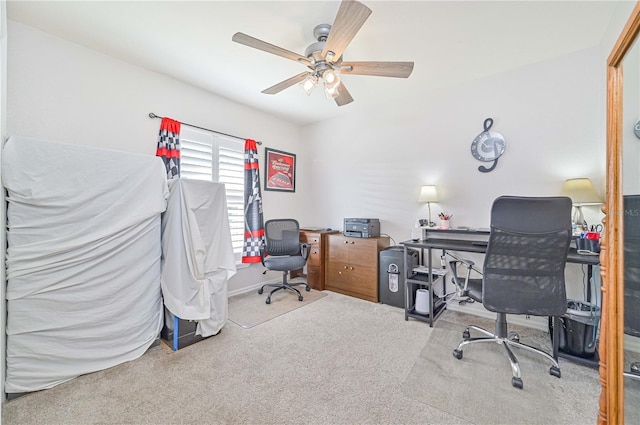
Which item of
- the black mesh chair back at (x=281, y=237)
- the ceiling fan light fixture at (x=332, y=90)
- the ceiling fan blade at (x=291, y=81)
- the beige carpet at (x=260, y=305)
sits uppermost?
the ceiling fan blade at (x=291, y=81)

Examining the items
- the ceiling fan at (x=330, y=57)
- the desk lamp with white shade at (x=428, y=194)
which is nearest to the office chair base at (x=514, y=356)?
the desk lamp with white shade at (x=428, y=194)

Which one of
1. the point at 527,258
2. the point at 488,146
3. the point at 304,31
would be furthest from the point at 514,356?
the point at 304,31

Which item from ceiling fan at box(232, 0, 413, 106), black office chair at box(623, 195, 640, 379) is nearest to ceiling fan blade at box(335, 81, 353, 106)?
ceiling fan at box(232, 0, 413, 106)

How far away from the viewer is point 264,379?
71.6 inches

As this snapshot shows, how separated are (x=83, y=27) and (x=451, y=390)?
13.1 ft

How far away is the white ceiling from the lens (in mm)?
1908

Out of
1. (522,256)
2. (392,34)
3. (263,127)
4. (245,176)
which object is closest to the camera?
(522,256)

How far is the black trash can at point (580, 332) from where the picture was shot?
197 centimetres

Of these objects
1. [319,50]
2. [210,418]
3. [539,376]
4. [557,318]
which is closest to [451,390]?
[539,376]

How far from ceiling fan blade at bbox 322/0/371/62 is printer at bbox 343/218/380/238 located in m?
2.10

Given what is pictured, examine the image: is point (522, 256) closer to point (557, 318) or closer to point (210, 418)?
point (557, 318)

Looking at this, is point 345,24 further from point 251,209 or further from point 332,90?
point 251,209

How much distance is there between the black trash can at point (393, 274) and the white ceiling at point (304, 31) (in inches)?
83.4

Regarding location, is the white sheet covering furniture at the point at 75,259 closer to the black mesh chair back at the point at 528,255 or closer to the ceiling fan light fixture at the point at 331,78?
the ceiling fan light fixture at the point at 331,78
